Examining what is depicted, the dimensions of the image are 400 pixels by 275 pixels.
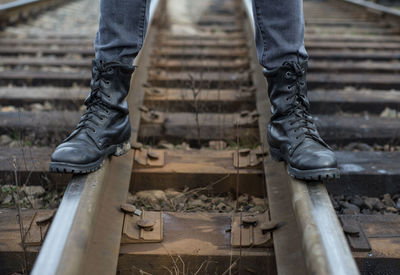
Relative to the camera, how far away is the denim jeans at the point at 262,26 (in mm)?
1829

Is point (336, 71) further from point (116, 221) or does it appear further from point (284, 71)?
point (116, 221)

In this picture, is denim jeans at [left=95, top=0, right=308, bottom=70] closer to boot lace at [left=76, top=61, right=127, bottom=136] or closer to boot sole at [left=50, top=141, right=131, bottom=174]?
boot lace at [left=76, top=61, right=127, bottom=136]

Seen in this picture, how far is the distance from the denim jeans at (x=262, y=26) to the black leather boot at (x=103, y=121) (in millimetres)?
86

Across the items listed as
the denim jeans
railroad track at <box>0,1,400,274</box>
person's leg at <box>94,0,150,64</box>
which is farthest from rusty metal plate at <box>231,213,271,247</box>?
person's leg at <box>94,0,150,64</box>

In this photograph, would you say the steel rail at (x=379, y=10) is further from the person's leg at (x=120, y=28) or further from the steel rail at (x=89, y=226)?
the steel rail at (x=89, y=226)

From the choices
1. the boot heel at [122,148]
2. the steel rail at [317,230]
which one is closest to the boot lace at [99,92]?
the boot heel at [122,148]

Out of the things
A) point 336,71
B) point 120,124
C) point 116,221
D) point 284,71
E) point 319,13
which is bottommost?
point 116,221

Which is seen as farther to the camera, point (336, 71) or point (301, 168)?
point (336, 71)

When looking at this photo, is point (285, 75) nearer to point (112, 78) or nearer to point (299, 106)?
point (299, 106)

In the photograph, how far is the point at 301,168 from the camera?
1.55m

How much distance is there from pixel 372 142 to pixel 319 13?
15.7 feet

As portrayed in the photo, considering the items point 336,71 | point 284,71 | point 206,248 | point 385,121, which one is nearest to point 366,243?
point 206,248

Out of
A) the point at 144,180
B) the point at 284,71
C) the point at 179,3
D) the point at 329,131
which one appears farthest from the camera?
the point at 179,3

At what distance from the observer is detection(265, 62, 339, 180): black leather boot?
160 centimetres
